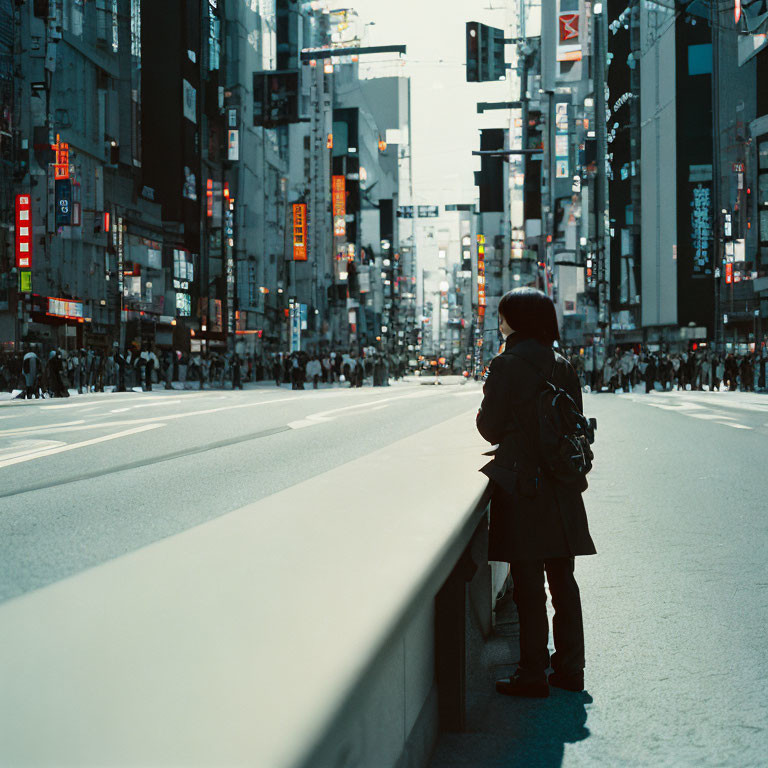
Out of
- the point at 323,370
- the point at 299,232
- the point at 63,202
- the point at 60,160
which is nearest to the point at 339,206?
the point at 299,232

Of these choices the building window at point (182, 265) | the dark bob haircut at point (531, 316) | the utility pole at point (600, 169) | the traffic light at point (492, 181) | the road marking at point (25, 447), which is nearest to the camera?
the dark bob haircut at point (531, 316)

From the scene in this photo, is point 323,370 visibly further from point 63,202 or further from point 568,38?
point 568,38

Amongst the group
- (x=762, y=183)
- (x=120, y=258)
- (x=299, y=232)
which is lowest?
(x=120, y=258)

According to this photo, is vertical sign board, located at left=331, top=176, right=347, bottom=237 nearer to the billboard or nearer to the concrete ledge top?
the billboard

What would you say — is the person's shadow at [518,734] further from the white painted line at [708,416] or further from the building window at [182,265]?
the building window at [182,265]

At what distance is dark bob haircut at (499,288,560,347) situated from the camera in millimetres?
4270

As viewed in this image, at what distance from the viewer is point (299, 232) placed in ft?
306

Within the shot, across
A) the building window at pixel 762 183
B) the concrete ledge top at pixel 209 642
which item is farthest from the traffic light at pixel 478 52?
the concrete ledge top at pixel 209 642

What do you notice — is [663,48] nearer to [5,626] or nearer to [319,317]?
[319,317]

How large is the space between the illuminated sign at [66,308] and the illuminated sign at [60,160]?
549 cm

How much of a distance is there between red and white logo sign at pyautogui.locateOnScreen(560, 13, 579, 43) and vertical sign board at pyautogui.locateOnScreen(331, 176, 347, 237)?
32808 mm

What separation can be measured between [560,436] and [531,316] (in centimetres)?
56

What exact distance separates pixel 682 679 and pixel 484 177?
12641cm

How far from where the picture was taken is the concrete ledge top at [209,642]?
1.46m
